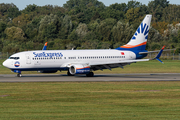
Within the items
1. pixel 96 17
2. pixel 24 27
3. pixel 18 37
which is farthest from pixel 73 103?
pixel 96 17

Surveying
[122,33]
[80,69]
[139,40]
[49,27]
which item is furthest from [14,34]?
[80,69]

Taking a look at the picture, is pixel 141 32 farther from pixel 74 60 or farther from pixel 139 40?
pixel 74 60

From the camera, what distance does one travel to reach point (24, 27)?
155 meters

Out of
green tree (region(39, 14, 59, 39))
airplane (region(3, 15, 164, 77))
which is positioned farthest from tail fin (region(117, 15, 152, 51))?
green tree (region(39, 14, 59, 39))

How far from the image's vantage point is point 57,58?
147ft

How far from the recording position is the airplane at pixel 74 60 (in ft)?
142

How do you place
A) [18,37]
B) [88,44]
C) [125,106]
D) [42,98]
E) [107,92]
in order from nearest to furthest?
[125,106] < [42,98] < [107,92] < [88,44] < [18,37]

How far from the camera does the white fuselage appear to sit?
4333 cm

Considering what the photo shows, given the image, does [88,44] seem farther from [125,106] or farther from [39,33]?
[125,106]

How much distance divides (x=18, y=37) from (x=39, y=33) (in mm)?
13343

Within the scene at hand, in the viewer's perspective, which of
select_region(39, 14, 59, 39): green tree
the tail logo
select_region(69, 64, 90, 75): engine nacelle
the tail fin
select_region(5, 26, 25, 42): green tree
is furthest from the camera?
select_region(39, 14, 59, 39): green tree

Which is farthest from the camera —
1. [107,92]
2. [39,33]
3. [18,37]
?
[39,33]

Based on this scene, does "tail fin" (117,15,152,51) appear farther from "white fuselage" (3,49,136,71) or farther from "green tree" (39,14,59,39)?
"green tree" (39,14,59,39)

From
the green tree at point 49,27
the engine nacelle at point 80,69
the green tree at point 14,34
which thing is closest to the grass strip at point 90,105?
the engine nacelle at point 80,69
